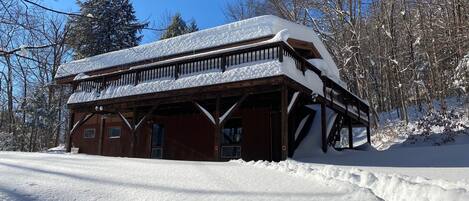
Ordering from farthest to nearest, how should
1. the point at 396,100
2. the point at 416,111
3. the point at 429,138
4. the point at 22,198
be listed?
the point at 396,100, the point at 416,111, the point at 429,138, the point at 22,198

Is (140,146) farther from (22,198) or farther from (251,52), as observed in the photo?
(22,198)

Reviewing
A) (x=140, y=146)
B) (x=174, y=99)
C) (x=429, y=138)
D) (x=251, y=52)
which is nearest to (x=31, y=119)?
(x=140, y=146)

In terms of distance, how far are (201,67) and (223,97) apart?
1.25 meters

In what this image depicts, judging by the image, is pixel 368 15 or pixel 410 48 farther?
pixel 368 15

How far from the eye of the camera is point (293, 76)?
12492 millimetres

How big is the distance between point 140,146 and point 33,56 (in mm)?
13449

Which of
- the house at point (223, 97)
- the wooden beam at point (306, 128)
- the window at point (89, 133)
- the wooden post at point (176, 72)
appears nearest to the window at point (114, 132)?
the house at point (223, 97)

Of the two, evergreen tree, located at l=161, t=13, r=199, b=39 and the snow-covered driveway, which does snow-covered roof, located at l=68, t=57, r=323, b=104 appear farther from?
evergreen tree, located at l=161, t=13, r=199, b=39

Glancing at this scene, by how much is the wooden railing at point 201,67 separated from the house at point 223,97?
0.11 feet

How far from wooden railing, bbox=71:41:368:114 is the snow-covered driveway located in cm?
633

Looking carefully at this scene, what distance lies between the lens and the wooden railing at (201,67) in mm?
12742

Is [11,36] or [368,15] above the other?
[368,15]

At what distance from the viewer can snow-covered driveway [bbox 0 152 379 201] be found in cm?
484

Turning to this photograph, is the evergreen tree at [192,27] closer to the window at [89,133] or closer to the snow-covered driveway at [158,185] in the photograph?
the window at [89,133]
